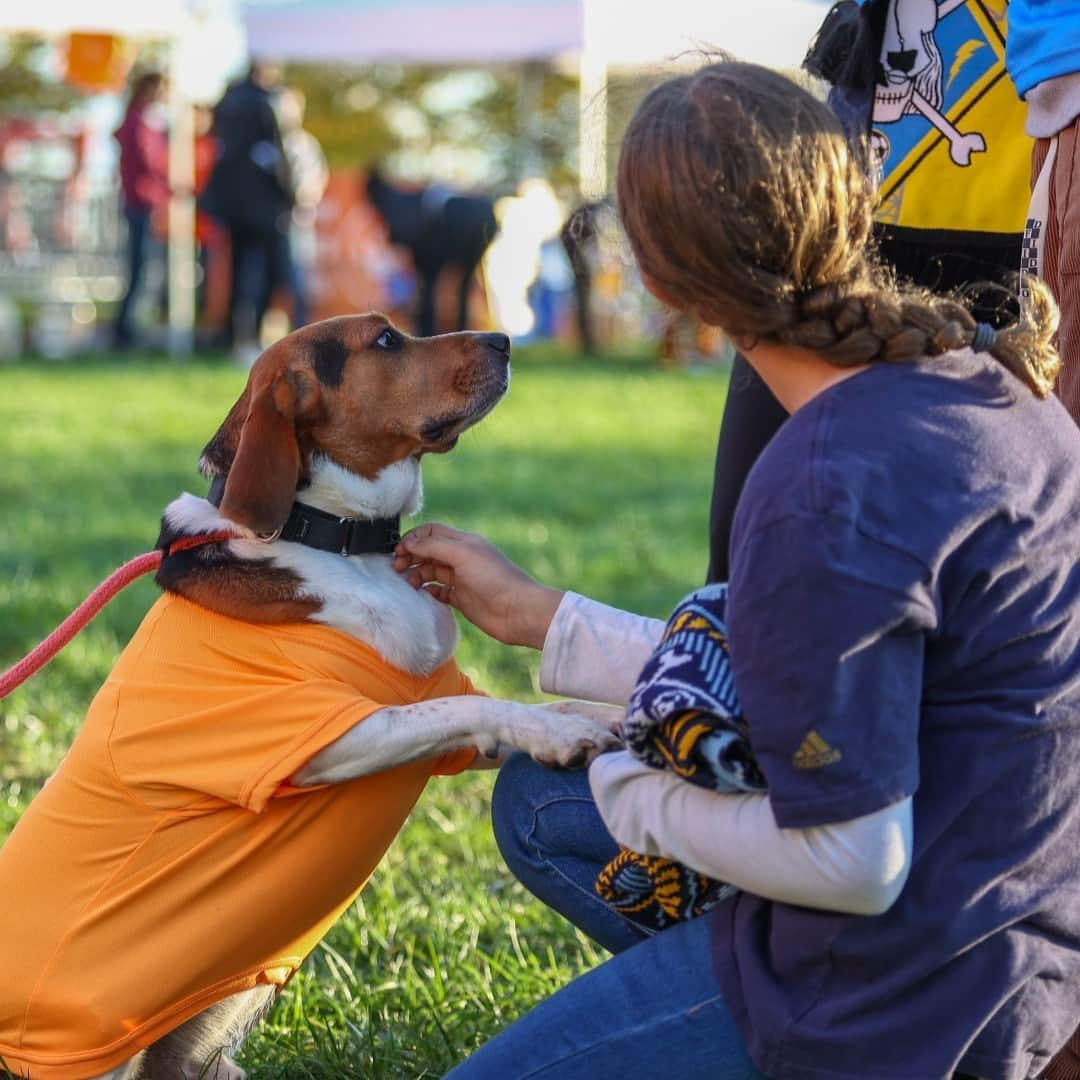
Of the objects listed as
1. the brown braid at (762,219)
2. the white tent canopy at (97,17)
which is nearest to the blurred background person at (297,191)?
the white tent canopy at (97,17)

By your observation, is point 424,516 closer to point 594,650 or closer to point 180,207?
point 594,650

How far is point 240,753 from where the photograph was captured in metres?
2.55

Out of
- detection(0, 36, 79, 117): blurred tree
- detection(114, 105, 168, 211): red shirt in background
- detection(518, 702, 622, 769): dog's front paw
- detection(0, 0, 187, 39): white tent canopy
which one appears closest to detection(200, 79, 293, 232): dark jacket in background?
detection(0, 0, 187, 39): white tent canopy

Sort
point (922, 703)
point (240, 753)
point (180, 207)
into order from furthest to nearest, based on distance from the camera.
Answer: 1. point (180, 207)
2. point (240, 753)
3. point (922, 703)

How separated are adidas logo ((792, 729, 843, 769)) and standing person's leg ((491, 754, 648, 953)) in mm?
765

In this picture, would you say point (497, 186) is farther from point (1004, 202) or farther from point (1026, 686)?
point (1026, 686)

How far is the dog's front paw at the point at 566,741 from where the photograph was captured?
2.70m

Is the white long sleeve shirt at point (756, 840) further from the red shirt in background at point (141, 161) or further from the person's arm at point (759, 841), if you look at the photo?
the red shirt in background at point (141, 161)

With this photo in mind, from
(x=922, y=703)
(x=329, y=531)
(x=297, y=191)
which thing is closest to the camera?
(x=922, y=703)

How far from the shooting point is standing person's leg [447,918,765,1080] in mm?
2035

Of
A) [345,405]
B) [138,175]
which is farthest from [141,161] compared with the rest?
[345,405]

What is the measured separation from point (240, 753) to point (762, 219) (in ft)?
3.89

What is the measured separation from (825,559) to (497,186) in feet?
62.9

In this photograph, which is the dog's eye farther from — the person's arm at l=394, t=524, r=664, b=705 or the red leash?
the red leash
